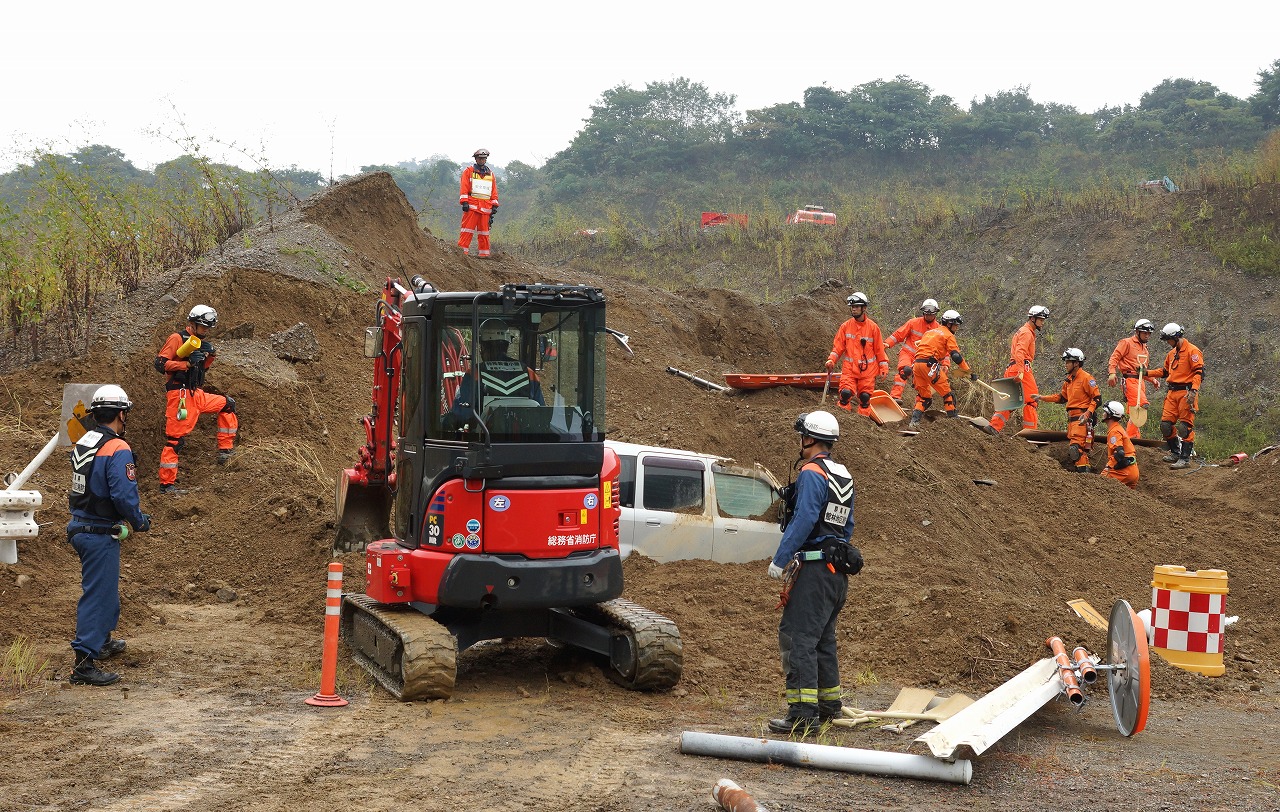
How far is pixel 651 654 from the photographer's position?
299 inches

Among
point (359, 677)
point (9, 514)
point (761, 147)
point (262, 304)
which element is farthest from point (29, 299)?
point (761, 147)

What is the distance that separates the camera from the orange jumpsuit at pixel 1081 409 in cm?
1669

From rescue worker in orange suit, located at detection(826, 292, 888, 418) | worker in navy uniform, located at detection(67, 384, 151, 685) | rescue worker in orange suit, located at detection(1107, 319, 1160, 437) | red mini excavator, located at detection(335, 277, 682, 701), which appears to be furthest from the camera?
rescue worker in orange suit, located at detection(1107, 319, 1160, 437)

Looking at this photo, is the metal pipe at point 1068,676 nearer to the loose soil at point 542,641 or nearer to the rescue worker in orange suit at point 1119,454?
the loose soil at point 542,641

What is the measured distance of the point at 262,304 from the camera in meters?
16.1

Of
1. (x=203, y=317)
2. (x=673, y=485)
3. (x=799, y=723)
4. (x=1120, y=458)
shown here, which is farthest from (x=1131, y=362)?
(x=203, y=317)

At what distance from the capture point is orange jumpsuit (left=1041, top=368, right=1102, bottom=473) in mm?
16688

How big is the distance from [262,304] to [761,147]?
125 ft

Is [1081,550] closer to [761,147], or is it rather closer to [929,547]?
[929,547]

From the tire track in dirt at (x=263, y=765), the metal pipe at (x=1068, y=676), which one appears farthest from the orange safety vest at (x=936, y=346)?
the tire track in dirt at (x=263, y=765)

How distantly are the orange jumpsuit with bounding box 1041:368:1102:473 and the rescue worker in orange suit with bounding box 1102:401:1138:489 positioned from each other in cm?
39

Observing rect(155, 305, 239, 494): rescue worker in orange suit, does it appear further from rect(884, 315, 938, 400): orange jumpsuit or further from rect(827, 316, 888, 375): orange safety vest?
rect(884, 315, 938, 400): orange jumpsuit

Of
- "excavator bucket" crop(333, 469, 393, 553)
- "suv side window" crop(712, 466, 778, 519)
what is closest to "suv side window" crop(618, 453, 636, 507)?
"suv side window" crop(712, 466, 778, 519)

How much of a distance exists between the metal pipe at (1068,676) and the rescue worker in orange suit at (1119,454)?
31.6 feet
